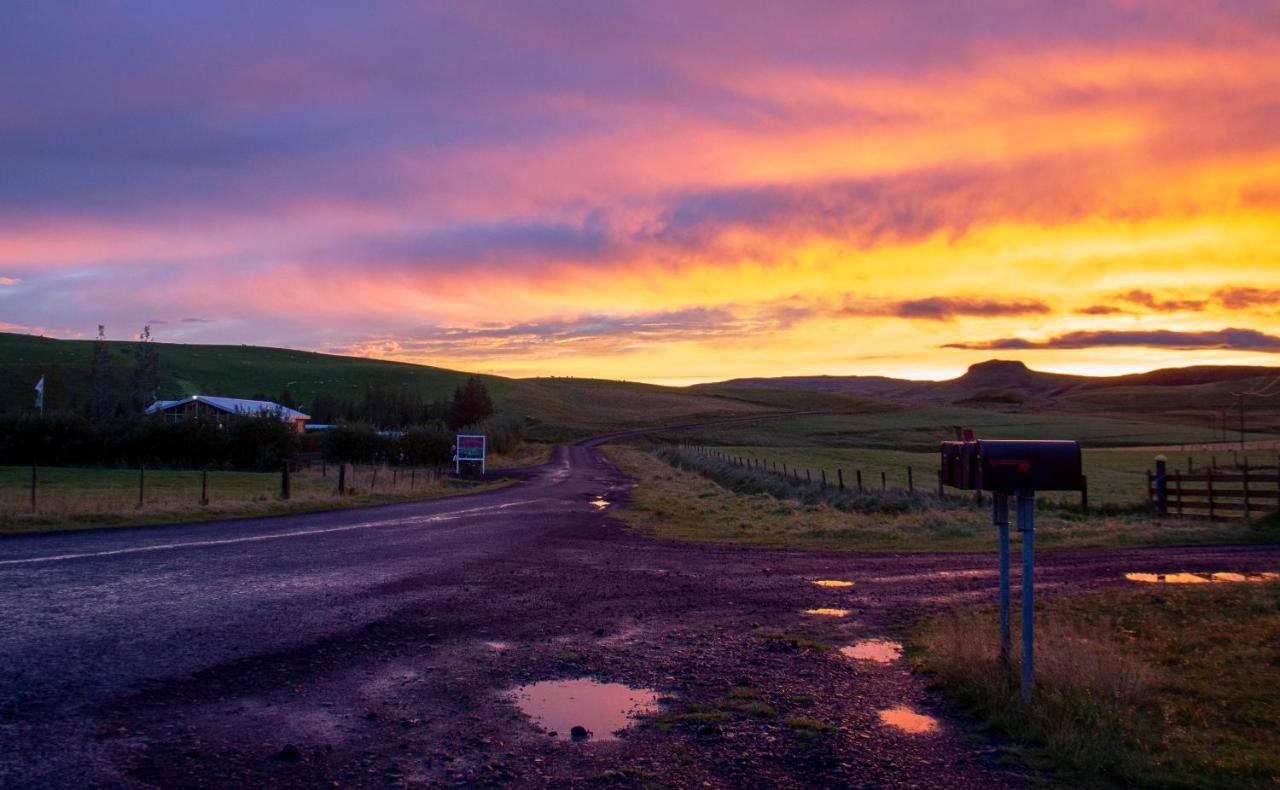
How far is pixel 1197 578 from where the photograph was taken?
1382cm

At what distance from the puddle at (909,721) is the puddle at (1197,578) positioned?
795 cm

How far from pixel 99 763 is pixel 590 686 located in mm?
3542

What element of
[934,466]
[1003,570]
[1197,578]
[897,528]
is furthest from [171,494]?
[934,466]

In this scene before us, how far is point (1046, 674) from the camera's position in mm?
7348

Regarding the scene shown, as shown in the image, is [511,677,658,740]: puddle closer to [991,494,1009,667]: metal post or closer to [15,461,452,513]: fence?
[991,494,1009,667]: metal post

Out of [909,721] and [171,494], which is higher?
[909,721]

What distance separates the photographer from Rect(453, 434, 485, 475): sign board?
53875 mm

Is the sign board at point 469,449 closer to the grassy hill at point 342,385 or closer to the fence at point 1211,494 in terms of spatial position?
the fence at point 1211,494

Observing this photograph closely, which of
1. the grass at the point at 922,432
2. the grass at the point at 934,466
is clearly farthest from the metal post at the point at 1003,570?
the grass at the point at 922,432

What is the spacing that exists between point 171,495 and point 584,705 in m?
28.5

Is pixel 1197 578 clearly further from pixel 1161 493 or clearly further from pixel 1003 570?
pixel 1161 493

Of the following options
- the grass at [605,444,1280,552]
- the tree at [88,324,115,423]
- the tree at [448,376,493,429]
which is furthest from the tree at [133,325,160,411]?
the grass at [605,444,1280,552]

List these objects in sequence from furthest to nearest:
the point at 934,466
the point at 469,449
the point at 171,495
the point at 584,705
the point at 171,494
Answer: the point at 934,466, the point at 469,449, the point at 171,494, the point at 171,495, the point at 584,705

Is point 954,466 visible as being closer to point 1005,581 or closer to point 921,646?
point 1005,581
